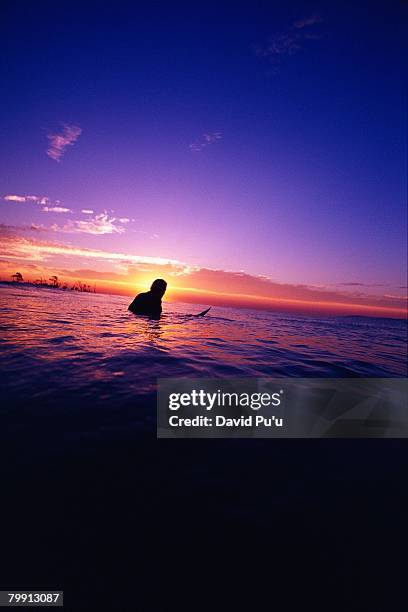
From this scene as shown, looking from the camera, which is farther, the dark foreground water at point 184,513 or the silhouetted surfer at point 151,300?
the silhouetted surfer at point 151,300

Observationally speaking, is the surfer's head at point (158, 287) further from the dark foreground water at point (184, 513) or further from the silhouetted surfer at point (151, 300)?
the dark foreground water at point (184, 513)

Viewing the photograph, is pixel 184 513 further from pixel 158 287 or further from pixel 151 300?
pixel 158 287

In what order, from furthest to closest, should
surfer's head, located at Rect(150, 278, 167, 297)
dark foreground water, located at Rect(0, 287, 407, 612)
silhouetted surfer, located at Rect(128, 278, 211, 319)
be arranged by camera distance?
surfer's head, located at Rect(150, 278, 167, 297), silhouetted surfer, located at Rect(128, 278, 211, 319), dark foreground water, located at Rect(0, 287, 407, 612)

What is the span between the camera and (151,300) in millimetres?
23438

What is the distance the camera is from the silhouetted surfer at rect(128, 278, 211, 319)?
2322cm

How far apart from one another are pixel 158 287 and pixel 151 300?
1508 mm

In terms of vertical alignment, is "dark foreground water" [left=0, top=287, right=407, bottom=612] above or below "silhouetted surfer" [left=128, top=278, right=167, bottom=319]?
below

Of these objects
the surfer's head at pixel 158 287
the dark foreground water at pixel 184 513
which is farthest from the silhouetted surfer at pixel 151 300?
the dark foreground water at pixel 184 513

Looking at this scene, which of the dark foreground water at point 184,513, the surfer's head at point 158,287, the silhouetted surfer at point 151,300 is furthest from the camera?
the surfer's head at point 158,287

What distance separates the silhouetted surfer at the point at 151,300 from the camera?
23.2m

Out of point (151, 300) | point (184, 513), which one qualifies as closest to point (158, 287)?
point (151, 300)

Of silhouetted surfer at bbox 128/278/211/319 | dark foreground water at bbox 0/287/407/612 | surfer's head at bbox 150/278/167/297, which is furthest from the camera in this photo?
surfer's head at bbox 150/278/167/297

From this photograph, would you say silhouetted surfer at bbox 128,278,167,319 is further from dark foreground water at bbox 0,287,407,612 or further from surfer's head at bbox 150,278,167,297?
dark foreground water at bbox 0,287,407,612

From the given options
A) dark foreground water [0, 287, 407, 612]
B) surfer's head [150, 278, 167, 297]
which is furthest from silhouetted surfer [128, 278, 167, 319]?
dark foreground water [0, 287, 407, 612]
